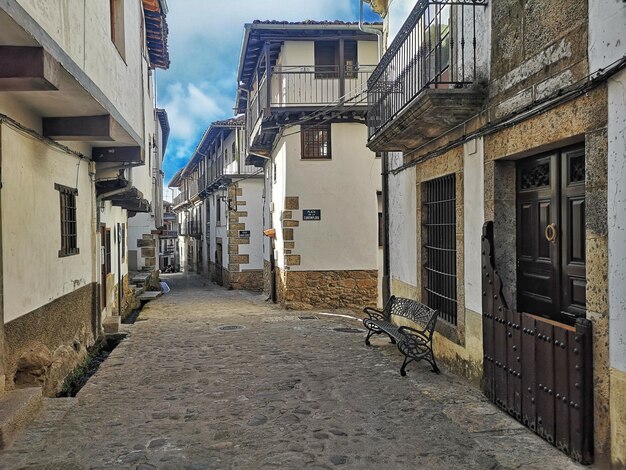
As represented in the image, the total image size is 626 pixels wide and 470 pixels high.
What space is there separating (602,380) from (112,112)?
559cm

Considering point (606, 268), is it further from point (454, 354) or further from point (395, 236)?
point (395, 236)

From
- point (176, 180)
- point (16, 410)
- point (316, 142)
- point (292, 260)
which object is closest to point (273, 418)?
point (16, 410)

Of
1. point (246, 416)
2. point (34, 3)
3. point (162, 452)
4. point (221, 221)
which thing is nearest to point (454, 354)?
point (246, 416)

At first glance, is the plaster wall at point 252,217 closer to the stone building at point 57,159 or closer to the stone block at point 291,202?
the stone block at point 291,202

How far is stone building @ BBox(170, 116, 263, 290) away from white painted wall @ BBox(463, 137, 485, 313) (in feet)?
50.9

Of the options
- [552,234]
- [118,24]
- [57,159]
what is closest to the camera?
[552,234]

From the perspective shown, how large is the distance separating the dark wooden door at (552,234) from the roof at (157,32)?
9.60 m

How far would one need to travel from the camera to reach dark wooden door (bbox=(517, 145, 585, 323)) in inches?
162

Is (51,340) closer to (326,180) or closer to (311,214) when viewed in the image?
(311,214)

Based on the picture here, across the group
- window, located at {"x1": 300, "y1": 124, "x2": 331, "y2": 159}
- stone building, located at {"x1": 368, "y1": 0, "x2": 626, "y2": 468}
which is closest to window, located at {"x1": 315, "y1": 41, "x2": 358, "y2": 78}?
window, located at {"x1": 300, "y1": 124, "x2": 331, "y2": 159}

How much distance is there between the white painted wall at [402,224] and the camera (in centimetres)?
784

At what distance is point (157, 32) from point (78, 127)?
25.9ft

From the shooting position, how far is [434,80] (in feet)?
18.4

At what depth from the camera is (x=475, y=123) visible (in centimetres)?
554
